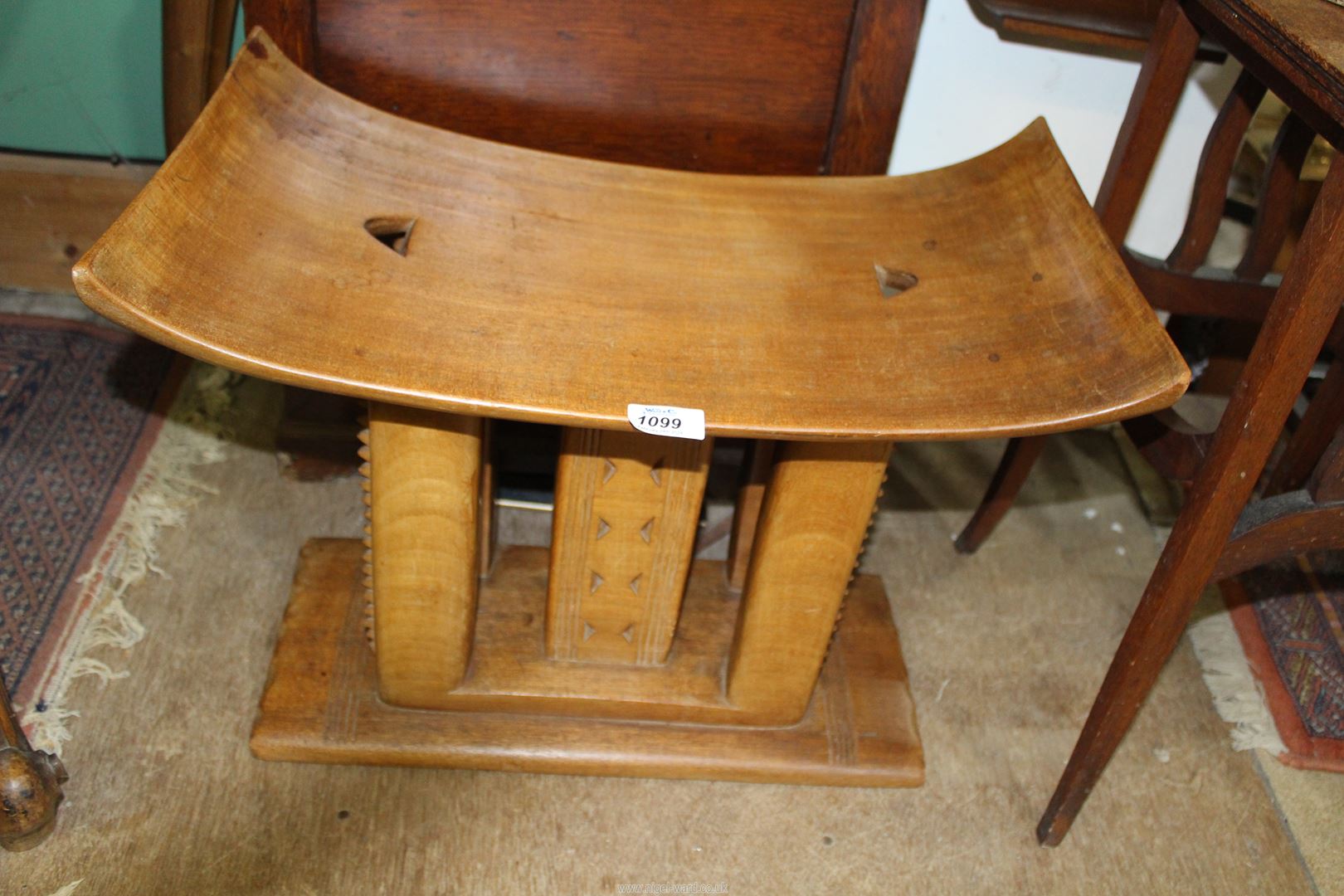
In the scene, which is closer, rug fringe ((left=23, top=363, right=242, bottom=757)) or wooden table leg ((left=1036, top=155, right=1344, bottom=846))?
wooden table leg ((left=1036, top=155, right=1344, bottom=846))

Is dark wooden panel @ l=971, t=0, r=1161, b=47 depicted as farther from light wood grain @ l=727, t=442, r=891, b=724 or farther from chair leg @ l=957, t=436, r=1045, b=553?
light wood grain @ l=727, t=442, r=891, b=724

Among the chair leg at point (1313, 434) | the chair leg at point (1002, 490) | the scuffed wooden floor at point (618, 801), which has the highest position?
the chair leg at point (1313, 434)

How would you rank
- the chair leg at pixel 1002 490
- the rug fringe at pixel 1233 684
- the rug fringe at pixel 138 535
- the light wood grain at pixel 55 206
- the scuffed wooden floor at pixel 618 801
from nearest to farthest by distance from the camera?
1. the scuffed wooden floor at pixel 618 801
2. the rug fringe at pixel 138 535
3. the rug fringe at pixel 1233 684
4. the chair leg at pixel 1002 490
5. the light wood grain at pixel 55 206

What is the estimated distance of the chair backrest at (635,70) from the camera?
1.41 m

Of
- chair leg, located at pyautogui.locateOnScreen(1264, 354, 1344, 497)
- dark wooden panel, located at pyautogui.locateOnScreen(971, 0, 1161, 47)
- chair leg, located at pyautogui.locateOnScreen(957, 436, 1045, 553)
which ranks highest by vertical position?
dark wooden panel, located at pyautogui.locateOnScreen(971, 0, 1161, 47)

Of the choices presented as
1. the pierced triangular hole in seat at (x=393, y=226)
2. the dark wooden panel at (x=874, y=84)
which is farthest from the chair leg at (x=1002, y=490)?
the pierced triangular hole in seat at (x=393, y=226)

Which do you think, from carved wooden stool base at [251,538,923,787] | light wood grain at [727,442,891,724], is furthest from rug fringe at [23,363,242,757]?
light wood grain at [727,442,891,724]

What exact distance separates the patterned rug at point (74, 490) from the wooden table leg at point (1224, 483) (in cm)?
112

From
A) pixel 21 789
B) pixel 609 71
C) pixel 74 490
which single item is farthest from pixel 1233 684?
pixel 74 490

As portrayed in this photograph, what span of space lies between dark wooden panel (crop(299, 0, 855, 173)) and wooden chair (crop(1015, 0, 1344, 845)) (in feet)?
1.24

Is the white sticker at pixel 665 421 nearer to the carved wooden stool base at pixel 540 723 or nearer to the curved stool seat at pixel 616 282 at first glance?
the curved stool seat at pixel 616 282

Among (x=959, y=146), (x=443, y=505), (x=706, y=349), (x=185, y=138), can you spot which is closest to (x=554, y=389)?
(x=706, y=349)

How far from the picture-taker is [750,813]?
1386 millimetres

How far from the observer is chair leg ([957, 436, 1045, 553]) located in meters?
1.65
